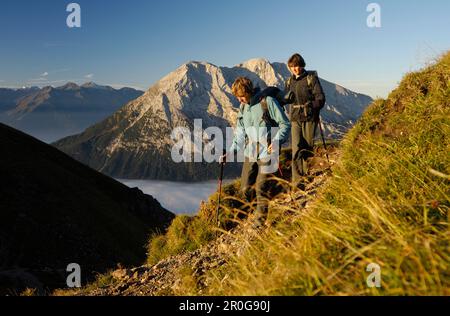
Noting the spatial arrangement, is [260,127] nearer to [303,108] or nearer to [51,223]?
[303,108]

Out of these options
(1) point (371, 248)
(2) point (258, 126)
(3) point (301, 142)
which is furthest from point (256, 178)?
(1) point (371, 248)

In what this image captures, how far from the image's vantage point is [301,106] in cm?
1118

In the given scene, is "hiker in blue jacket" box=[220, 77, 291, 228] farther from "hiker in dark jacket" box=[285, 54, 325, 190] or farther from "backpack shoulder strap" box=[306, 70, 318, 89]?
"backpack shoulder strap" box=[306, 70, 318, 89]

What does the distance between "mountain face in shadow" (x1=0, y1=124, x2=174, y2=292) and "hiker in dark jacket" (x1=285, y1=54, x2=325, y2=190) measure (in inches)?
904

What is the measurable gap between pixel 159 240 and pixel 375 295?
1297 cm

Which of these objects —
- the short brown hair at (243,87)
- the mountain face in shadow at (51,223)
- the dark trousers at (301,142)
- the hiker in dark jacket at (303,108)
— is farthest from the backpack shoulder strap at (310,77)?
the mountain face in shadow at (51,223)

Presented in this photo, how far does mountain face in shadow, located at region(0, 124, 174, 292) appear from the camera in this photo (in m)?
46.8

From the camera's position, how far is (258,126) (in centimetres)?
834

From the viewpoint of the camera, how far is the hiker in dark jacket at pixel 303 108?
11.1m

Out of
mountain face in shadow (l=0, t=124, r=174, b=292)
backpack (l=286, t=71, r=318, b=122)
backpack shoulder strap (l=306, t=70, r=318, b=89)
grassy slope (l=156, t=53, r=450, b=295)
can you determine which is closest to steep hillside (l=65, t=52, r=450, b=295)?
grassy slope (l=156, t=53, r=450, b=295)

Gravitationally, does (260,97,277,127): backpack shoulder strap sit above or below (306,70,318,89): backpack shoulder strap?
below

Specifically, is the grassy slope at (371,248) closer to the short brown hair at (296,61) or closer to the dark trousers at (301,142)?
the dark trousers at (301,142)
